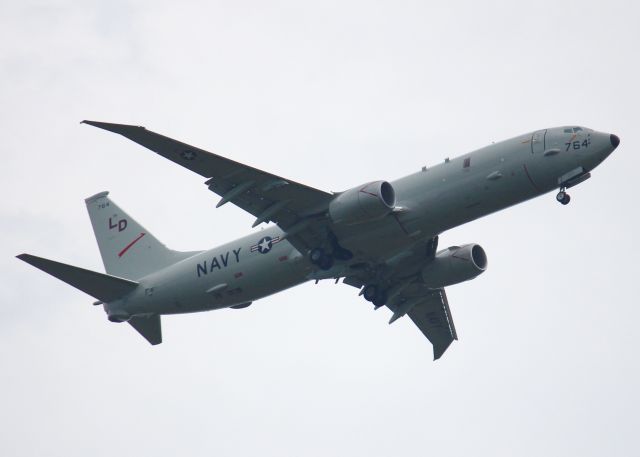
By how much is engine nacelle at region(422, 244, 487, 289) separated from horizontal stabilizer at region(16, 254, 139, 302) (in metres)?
13.1

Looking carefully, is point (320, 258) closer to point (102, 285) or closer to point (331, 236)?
point (331, 236)

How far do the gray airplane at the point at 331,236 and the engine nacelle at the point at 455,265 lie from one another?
4 centimetres

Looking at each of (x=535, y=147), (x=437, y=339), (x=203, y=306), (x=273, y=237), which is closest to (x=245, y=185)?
(x=273, y=237)

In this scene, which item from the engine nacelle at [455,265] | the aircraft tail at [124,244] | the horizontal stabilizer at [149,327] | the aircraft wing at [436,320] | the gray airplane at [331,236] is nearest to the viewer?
the gray airplane at [331,236]

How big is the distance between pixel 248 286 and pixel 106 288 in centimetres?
659

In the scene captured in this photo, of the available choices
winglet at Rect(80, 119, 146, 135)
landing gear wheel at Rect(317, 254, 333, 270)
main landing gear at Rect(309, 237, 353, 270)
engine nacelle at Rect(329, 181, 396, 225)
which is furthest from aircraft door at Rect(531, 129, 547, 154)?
winglet at Rect(80, 119, 146, 135)

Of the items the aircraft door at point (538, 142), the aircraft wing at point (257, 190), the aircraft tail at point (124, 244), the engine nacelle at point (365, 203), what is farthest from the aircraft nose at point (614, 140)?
the aircraft tail at point (124, 244)

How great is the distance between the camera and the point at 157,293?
159 feet

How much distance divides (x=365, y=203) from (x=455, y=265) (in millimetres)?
7797

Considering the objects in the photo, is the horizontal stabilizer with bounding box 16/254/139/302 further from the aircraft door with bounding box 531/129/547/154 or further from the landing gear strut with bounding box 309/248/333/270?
the aircraft door with bounding box 531/129/547/154

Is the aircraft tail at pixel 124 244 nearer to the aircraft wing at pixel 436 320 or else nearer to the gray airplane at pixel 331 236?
the gray airplane at pixel 331 236

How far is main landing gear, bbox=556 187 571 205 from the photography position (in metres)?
42.2

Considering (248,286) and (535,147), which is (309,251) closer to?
(248,286)

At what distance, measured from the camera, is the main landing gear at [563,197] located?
138ft
